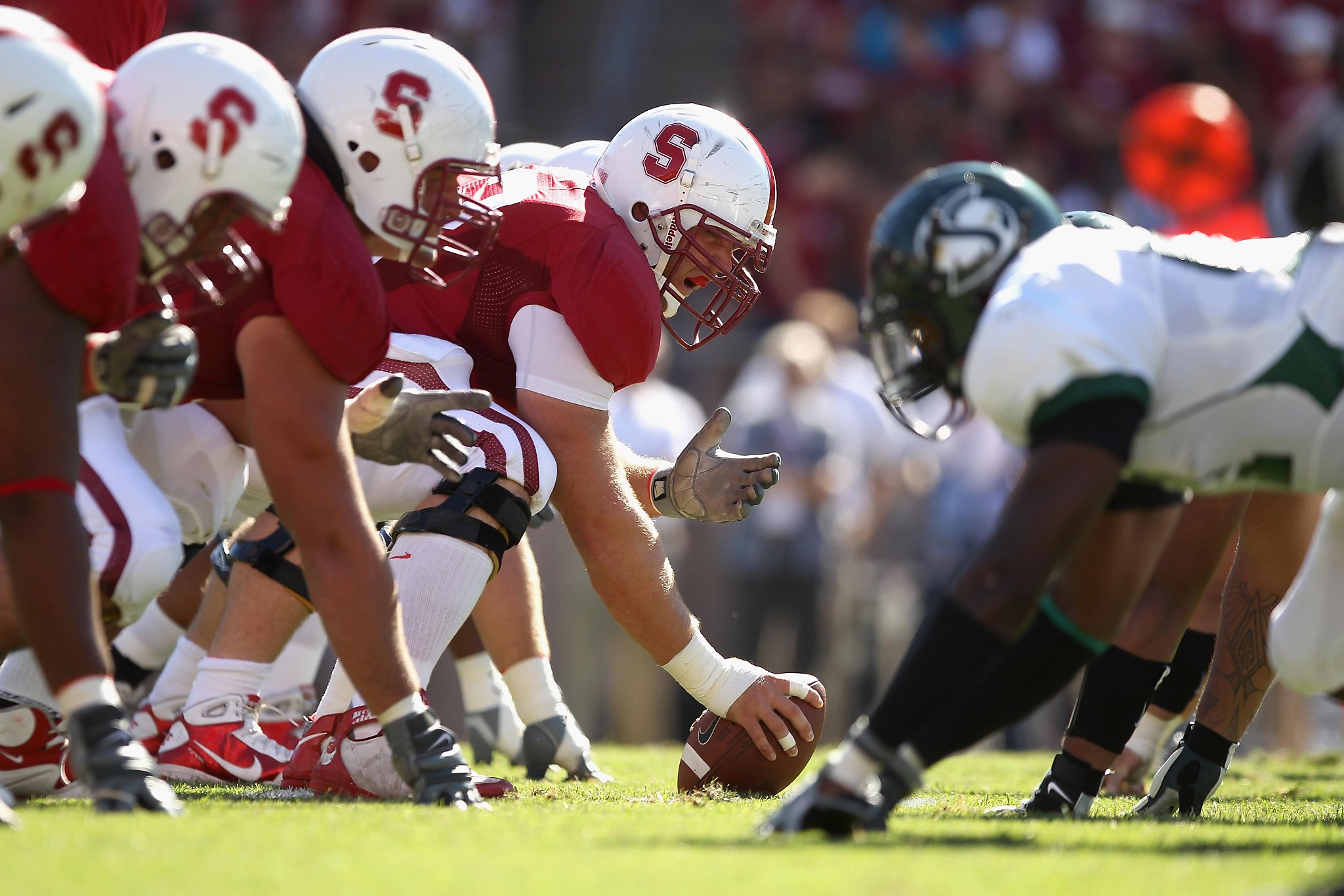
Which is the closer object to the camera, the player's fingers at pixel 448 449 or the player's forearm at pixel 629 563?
the player's fingers at pixel 448 449

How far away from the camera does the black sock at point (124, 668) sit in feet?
17.3

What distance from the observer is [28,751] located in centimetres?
382

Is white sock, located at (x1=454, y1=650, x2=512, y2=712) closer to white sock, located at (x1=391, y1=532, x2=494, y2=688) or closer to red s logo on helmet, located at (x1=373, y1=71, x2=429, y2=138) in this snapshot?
white sock, located at (x1=391, y1=532, x2=494, y2=688)

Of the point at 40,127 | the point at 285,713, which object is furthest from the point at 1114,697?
the point at 285,713

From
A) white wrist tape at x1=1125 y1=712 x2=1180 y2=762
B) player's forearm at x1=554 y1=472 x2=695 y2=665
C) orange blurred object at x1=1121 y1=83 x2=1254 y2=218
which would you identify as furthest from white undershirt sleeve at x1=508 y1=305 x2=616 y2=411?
orange blurred object at x1=1121 y1=83 x2=1254 y2=218

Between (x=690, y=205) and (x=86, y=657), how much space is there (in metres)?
2.39

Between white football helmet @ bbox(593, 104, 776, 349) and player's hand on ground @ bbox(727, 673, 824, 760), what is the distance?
1.11m

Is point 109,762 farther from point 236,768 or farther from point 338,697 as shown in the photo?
point 236,768

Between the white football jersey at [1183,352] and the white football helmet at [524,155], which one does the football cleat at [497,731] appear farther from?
the white football jersey at [1183,352]

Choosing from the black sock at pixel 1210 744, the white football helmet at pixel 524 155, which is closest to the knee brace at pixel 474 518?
the white football helmet at pixel 524 155

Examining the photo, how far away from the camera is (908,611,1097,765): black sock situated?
3148 millimetres

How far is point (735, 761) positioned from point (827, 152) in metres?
8.27

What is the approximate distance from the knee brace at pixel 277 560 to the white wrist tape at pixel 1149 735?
7.89 feet

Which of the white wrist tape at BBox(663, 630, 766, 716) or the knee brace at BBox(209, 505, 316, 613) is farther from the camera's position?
the knee brace at BBox(209, 505, 316, 613)
